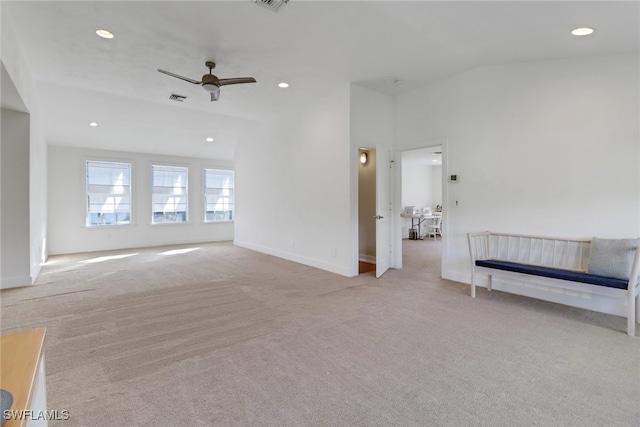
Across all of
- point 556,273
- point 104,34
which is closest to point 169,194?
point 104,34

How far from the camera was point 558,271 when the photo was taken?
10.6 ft

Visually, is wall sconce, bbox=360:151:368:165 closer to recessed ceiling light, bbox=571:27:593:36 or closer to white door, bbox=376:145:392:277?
white door, bbox=376:145:392:277

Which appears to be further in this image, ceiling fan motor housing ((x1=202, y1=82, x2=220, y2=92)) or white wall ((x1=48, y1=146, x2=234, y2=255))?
white wall ((x1=48, y1=146, x2=234, y2=255))

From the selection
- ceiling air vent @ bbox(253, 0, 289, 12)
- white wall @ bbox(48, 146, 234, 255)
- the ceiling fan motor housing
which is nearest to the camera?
ceiling air vent @ bbox(253, 0, 289, 12)

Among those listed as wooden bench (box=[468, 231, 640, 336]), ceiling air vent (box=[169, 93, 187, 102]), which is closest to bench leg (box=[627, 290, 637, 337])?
wooden bench (box=[468, 231, 640, 336])

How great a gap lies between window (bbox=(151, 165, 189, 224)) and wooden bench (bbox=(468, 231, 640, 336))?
26.0 feet

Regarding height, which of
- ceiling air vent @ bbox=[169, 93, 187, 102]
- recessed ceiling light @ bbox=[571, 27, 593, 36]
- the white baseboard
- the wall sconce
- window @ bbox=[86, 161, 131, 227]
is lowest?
the white baseboard

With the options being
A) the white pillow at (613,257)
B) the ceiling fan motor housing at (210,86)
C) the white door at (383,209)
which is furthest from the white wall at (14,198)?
the white pillow at (613,257)

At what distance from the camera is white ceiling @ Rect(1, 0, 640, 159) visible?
2.80m

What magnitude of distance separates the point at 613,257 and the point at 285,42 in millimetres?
4113

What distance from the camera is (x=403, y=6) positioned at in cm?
276

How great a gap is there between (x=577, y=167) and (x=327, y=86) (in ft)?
11.5

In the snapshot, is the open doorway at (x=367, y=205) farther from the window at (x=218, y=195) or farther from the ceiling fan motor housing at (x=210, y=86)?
the window at (x=218, y=195)

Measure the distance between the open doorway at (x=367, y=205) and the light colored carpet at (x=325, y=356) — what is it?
1863 mm
